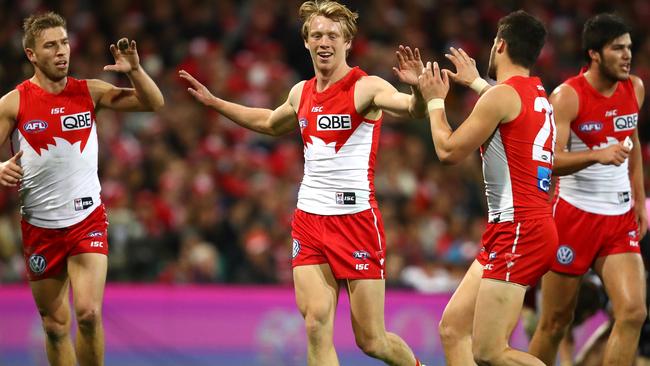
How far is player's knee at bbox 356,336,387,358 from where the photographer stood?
7301 millimetres

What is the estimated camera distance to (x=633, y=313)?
24.8 feet

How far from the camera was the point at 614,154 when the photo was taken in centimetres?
715

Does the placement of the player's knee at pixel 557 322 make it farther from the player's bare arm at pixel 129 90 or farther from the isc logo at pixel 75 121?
the isc logo at pixel 75 121

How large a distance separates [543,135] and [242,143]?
824cm

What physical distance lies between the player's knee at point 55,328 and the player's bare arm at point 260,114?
1.96 metres

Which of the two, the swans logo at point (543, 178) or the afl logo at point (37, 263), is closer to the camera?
the swans logo at point (543, 178)

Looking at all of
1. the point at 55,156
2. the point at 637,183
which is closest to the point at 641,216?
the point at 637,183

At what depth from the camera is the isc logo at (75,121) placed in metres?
7.79

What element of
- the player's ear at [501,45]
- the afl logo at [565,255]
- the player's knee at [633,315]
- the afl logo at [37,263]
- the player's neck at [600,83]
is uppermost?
the player's ear at [501,45]

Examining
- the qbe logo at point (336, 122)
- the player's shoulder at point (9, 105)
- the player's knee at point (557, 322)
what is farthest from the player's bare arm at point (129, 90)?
the player's knee at point (557, 322)

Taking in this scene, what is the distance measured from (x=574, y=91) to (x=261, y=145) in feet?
24.6

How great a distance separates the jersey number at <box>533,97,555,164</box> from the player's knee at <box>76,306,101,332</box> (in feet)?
10.9

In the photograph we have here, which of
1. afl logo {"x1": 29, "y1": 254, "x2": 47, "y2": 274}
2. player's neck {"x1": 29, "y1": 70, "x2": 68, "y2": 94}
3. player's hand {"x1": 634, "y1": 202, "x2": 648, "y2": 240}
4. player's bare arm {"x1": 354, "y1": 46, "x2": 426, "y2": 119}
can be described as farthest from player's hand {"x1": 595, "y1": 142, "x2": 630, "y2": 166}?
afl logo {"x1": 29, "y1": 254, "x2": 47, "y2": 274}

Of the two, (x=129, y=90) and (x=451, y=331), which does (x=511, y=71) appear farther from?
(x=129, y=90)
